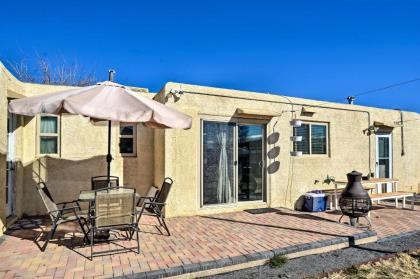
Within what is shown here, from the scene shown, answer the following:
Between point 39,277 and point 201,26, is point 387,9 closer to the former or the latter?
point 201,26

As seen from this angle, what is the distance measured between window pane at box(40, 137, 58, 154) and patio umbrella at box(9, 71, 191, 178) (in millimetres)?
3189

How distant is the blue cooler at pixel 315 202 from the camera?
9.09 metres

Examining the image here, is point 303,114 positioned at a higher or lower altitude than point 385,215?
higher

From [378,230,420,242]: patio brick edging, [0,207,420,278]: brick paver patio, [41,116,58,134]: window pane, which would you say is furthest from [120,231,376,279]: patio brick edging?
[41,116,58,134]: window pane

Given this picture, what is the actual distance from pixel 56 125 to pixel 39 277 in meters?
5.00

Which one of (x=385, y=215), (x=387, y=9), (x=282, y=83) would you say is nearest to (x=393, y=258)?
(x=385, y=215)

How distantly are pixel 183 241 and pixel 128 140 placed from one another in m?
4.30

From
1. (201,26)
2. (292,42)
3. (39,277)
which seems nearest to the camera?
(39,277)

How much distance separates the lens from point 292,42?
14.2 metres

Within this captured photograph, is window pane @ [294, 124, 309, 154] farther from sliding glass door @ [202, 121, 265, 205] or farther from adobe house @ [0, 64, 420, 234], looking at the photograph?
sliding glass door @ [202, 121, 265, 205]

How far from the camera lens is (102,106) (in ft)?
15.8

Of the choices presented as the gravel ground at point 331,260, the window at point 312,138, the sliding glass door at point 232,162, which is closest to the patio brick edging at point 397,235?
the gravel ground at point 331,260

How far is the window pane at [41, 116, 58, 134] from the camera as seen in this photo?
315 inches

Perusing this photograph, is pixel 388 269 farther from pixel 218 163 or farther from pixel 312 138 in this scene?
pixel 312 138
